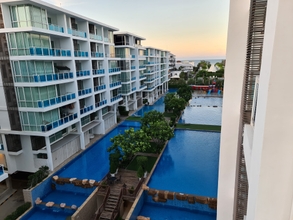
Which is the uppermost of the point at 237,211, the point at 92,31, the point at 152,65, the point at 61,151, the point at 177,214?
the point at 92,31

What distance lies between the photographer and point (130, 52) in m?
30.8

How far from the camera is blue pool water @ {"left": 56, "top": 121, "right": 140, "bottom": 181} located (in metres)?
15.3

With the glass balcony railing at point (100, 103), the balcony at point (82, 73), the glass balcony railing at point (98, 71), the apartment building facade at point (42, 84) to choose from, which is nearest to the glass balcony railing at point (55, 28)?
the apartment building facade at point (42, 84)

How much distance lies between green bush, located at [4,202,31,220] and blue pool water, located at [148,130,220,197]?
7.33 meters

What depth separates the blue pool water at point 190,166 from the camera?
13.7 meters

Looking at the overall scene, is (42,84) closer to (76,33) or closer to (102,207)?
(76,33)

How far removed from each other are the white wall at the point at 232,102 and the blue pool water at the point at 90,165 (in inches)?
456

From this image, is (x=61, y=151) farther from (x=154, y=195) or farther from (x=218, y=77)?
(x=218, y=77)

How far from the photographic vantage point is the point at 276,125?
1658 millimetres

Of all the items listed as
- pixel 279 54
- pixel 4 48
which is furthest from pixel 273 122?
pixel 4 48

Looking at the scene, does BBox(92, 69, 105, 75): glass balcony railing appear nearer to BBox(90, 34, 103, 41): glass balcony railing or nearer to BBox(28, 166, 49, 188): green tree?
BBox(90, 34, 103, 41): glass balcony railing

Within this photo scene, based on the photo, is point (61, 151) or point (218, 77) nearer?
point (61, 151)

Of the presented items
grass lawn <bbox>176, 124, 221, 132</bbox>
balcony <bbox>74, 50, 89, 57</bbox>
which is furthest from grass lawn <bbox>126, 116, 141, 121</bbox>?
balcony <bbox>74, 50, 89, 57</bbox>

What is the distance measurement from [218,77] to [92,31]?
4596 cm
